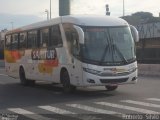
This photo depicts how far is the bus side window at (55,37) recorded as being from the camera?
1902cm

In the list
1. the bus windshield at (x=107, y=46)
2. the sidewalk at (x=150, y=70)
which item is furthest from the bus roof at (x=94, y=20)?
the sidewalk at (x=150, y=70)

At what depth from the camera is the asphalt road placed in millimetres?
12109

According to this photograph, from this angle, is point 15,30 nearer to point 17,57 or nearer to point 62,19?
point 17,57

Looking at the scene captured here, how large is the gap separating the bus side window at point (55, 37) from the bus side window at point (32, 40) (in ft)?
7.26

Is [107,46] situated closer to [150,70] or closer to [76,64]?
[76,64]

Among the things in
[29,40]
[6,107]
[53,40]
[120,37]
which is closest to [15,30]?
[29,40]

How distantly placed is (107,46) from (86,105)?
11.4ft

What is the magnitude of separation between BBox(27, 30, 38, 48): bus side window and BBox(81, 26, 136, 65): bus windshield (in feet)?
16.8

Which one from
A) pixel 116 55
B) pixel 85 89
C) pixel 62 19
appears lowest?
pixel 85 89

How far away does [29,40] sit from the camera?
2303cm

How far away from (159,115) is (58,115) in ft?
8.27

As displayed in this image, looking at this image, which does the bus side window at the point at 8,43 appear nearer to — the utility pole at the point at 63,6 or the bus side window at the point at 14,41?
the bus side window at the point at 14,41

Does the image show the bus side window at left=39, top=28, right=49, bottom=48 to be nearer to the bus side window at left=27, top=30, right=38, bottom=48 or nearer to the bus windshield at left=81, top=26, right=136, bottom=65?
the bus side window at left=27, top=30, right=38, bottom=48

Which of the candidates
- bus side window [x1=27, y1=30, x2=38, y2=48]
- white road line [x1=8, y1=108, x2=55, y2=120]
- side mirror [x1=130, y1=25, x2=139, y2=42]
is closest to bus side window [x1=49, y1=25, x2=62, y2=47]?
bus side window [x1=27, y1=30, x2=38, y2=48]
